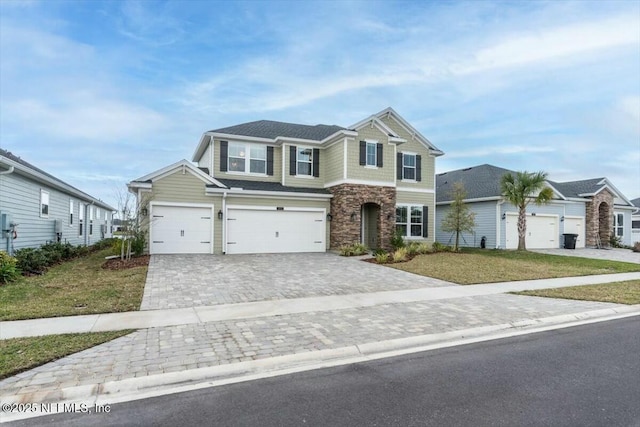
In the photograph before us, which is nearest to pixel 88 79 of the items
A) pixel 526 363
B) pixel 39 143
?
pixel 39 143

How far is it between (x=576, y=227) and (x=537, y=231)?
14.0 feet

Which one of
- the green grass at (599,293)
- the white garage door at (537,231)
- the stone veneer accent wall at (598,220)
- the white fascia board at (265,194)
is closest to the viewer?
the green grass at (599,293)

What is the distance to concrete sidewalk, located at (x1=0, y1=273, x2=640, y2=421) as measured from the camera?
4.11m

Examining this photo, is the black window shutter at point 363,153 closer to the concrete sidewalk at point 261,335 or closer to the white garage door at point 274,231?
the white garage door at point 274,231

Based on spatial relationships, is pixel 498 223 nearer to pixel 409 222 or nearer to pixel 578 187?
pixel 409 222

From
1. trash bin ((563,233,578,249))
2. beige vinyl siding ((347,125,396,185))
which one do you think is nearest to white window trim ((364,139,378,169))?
beige vinyl siding ((347,125,396,185))

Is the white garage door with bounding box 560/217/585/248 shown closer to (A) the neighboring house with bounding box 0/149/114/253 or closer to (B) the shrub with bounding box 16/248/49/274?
(B) the shrub with bounding box 16/248/49/274

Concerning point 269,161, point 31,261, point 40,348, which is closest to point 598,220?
point 269,161

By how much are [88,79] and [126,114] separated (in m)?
6.55

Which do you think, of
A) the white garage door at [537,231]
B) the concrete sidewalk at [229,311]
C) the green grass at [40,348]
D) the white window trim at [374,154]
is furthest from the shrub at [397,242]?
the green grass at [40,348]

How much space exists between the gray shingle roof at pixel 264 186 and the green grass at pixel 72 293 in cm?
713

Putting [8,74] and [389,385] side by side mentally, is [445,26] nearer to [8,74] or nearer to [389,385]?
[389,385]

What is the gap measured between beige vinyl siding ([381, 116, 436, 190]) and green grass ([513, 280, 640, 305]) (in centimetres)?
1192

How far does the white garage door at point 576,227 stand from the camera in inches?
1002
